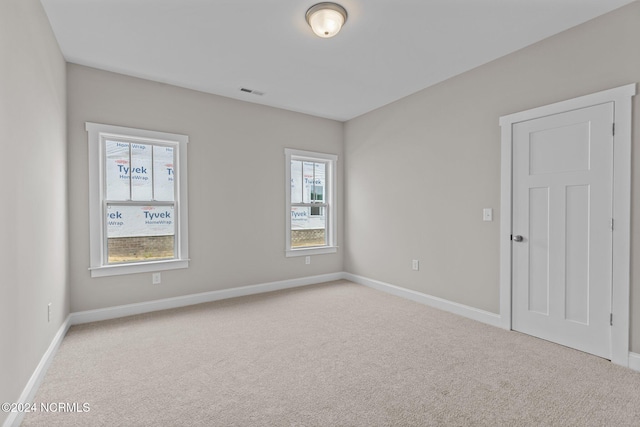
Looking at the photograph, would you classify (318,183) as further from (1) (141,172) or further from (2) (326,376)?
(2) (326,376)

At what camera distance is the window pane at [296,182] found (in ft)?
15.8

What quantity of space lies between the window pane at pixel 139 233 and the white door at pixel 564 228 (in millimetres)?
3838

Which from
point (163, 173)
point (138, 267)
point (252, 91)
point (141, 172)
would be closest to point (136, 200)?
point (141, 172)

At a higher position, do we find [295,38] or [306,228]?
[295,38]

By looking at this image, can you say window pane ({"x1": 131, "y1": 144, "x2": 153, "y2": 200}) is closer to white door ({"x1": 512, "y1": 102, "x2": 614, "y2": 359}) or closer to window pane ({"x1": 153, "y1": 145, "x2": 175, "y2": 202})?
window pane ({"x1": 153, "y1": 145, "x2": 175, "y2": 202})

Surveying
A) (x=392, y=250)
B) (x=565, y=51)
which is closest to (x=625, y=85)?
(x=565, y=51)

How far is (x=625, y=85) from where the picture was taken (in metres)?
2.30

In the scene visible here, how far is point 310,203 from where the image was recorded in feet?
16.3

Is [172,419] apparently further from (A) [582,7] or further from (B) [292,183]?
(A) [582,7]

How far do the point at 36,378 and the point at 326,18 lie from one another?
3.22 m

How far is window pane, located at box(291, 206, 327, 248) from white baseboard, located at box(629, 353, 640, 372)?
3.71 meters

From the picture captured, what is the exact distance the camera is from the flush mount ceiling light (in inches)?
89.5

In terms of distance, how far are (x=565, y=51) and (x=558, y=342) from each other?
2.52 meters

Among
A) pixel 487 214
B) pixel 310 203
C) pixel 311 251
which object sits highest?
pixel 310 203
